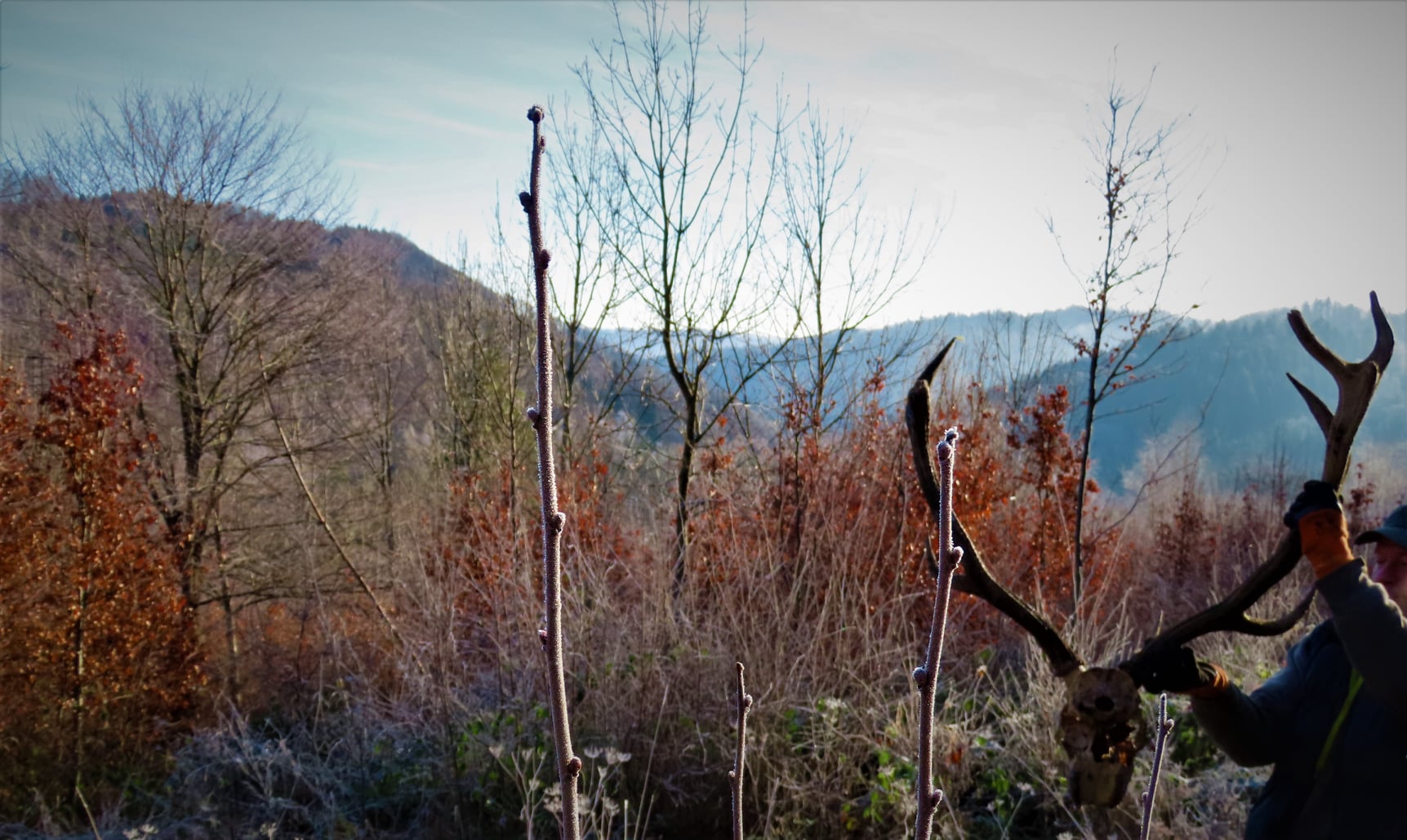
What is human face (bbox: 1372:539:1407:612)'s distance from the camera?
98.7 inches

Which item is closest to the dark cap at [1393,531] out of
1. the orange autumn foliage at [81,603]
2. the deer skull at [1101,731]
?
the deer skull at [1101,731]

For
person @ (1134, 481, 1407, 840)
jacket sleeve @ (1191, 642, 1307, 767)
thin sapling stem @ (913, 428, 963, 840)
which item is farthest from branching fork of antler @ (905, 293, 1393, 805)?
thin sapling stem @ (913, 428, 963, 840)

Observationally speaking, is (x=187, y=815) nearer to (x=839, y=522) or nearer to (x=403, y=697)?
(x=403, y=697)

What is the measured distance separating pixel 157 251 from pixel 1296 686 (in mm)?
18039

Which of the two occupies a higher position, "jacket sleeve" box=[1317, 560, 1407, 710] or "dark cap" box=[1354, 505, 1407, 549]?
"dark cap" box=[1354, 505, 1407, 549]

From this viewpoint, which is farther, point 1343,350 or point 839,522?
point 1343,350

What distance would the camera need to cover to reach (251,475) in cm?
1622

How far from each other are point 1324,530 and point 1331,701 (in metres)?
0.80

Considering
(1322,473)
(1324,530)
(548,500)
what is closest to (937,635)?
(548,500)

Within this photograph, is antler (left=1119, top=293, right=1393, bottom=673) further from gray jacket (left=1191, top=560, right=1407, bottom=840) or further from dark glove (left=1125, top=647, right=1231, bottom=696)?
gray jacket (left=1191, top=560, right=1407, bottom=840)

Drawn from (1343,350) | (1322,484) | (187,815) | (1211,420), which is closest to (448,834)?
(187,815)

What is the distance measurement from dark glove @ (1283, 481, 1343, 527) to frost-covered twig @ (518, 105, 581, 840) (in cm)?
239

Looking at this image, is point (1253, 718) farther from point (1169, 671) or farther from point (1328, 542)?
point (1328, 542)

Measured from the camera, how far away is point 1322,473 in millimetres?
2588
